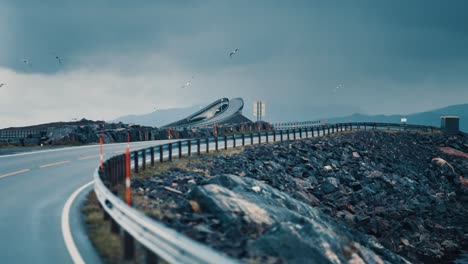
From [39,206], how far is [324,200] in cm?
1488

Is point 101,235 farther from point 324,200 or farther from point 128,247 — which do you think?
point 324,200

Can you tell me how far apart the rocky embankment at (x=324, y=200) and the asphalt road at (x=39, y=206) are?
2153 mm

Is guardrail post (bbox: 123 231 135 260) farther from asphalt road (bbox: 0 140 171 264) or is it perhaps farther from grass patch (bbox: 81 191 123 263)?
asphalt road (bbox: 0 140 171 264)

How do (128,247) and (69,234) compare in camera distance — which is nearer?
(128,247)

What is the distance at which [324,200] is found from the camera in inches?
963

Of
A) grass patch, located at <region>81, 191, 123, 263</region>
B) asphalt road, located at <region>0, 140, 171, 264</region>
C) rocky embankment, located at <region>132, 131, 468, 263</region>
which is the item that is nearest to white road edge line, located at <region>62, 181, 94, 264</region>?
asphalt road, located at <region>0, 140, 171, 264</region>

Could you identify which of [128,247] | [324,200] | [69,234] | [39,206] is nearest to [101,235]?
[69,234]

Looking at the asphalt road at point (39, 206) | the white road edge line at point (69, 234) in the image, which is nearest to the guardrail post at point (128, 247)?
the asphalt road at point (39, 206)

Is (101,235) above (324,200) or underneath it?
above

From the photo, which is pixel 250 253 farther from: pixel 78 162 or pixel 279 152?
pixel 279 152

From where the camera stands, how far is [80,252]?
9.28 metres

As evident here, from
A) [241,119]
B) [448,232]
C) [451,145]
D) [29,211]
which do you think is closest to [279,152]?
[448,232]

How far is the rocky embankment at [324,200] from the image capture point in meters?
11.0

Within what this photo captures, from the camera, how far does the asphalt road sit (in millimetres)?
9422
